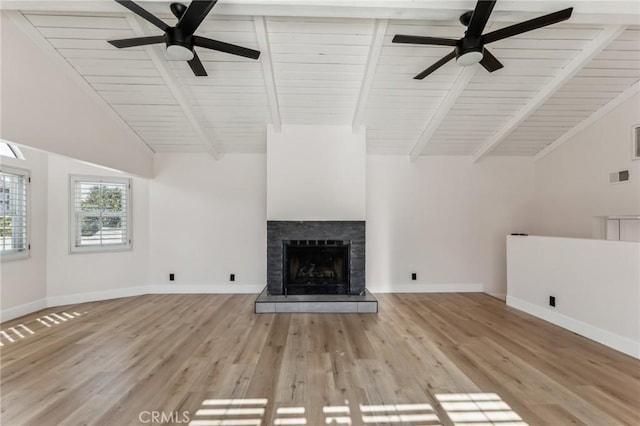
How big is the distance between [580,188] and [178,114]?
5899mm

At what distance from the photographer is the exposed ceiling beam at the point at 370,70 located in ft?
8.98

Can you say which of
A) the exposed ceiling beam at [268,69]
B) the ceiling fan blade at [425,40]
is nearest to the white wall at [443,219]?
the exposed ceiling beam at [268,69]

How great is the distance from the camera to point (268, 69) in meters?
3.15

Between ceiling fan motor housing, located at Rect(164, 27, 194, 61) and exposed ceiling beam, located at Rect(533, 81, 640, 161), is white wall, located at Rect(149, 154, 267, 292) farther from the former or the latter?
exposed ceiling beam, located at Rect(533, 81, 640, 161)

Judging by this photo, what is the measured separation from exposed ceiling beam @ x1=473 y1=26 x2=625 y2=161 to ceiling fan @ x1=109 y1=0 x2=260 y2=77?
11.2 feet

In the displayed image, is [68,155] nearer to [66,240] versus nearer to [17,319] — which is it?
[66,240]

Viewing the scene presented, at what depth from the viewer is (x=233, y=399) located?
1.95 metres

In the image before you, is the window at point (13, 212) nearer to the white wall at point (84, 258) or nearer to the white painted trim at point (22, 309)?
the white wall at point (84, 258)

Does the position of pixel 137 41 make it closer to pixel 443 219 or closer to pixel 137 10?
pixel 137 10

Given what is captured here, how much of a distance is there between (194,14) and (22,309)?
4.24 m

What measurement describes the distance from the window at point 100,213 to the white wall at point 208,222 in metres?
0.39

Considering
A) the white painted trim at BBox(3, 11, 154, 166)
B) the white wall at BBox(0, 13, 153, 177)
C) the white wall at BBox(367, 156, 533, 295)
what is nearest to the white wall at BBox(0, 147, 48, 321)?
the white wall at BBox(0, 13, 153, 177)

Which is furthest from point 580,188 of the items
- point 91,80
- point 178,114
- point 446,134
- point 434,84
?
point 91,80

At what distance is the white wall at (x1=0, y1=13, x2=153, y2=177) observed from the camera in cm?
259
